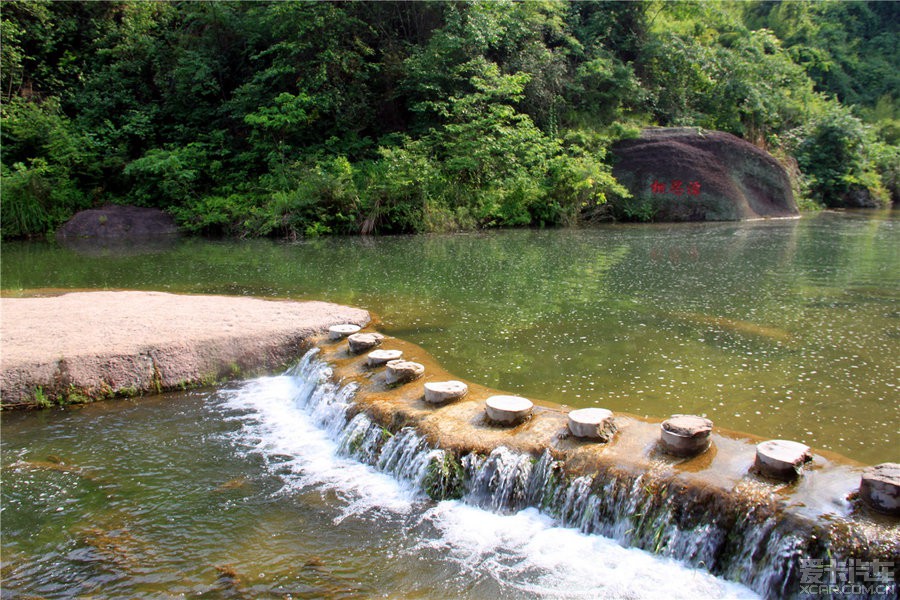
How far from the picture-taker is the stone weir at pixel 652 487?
9.83 ft

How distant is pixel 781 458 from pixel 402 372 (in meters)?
3.02

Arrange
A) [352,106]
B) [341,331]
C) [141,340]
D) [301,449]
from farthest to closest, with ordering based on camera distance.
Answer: [352,106] → [341,331] → [141,340] → [301,449]

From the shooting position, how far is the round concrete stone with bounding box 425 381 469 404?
4891mm

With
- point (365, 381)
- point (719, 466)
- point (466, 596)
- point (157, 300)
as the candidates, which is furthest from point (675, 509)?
point (157, 300)

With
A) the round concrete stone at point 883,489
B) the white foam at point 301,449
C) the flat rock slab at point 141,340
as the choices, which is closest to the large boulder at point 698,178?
the flat rock slab at point 141,340

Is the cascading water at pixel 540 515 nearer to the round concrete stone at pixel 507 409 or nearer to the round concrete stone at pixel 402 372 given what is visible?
the round concrete stone at pixel 507 409

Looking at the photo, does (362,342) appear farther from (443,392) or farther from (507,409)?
(507,409)

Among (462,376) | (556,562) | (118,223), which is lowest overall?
(556,562)

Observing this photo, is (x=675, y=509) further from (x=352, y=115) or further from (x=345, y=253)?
(x=352, y=115)

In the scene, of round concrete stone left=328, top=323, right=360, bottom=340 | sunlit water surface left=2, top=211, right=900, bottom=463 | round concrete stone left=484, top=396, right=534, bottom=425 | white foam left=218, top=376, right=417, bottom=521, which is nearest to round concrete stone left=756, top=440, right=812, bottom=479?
sunlit water surface left=2, top=211, right=900, bottom=463

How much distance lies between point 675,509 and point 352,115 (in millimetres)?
16851

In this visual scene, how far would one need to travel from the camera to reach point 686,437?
12.1 ft

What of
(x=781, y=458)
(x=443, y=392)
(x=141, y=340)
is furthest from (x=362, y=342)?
(x=781, y=458)

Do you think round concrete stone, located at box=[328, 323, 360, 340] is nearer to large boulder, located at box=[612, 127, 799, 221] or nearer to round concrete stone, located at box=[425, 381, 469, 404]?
round concrete stone, located at box=[425, 381, 469, 404]
